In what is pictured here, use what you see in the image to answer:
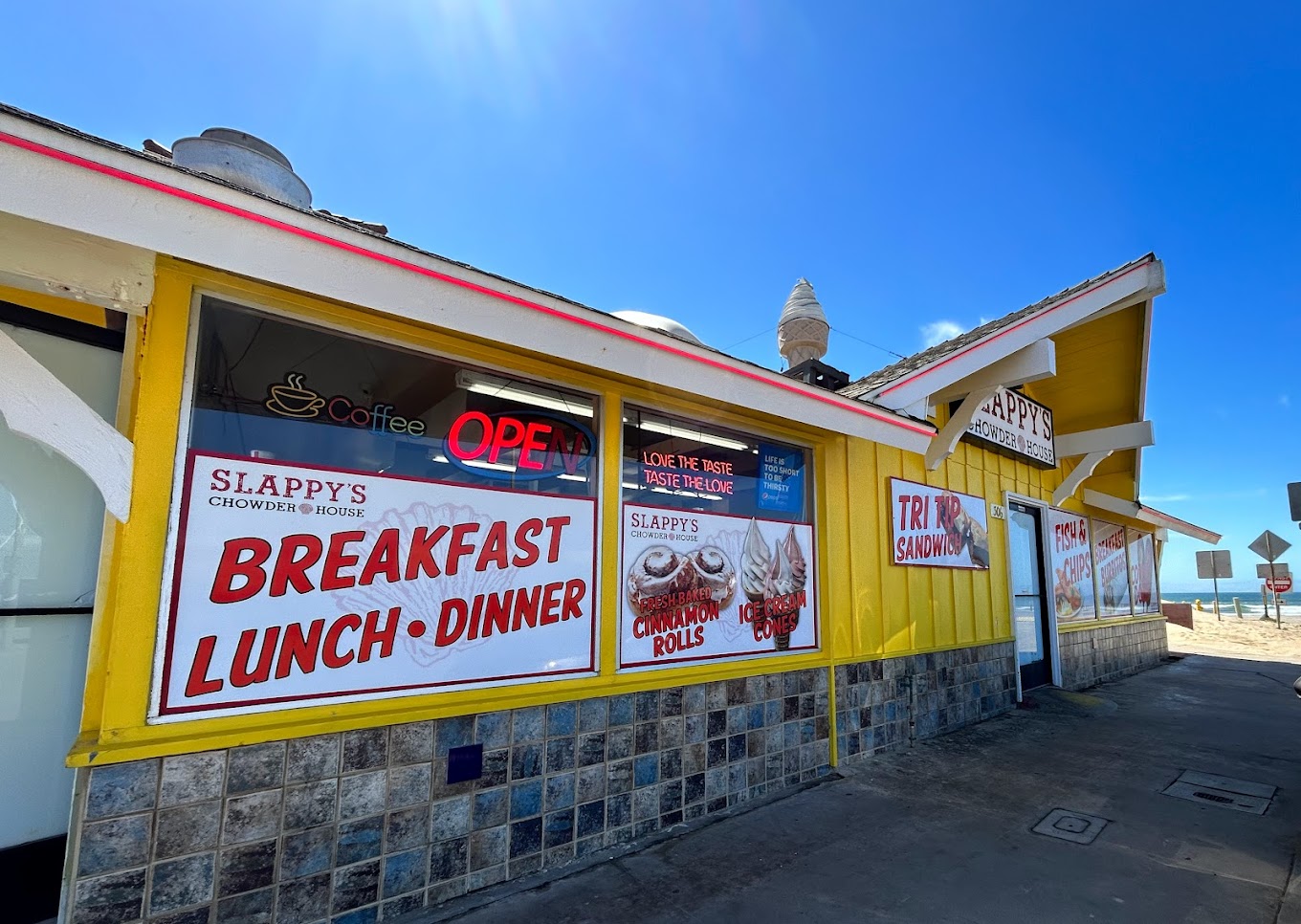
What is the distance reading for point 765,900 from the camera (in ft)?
10.7

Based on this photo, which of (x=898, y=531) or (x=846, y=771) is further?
(x=898, y=531)

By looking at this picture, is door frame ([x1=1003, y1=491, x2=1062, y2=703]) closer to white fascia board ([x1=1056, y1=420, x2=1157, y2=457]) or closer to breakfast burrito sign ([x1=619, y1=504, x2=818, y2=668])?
white fascia board ([x1=1056, y1=420, x2=1157, y2=457])

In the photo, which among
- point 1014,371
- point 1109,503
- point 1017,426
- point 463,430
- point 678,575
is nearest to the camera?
point 463,430

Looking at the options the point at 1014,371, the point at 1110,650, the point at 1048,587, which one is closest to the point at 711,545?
the point at 1014,371

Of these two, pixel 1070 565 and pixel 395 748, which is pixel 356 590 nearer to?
pixel 395 748

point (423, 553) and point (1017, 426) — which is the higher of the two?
point (1017, 426)

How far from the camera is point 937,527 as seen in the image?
6.89m

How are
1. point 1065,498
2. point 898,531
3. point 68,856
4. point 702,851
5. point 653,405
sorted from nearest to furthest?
point 68,856 < point 702,851 < point 653,405 < point 898,531 < point 1065,498

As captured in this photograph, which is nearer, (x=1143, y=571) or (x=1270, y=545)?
(x=1143, y=571)

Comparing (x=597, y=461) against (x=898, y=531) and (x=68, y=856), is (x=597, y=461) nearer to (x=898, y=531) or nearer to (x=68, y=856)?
(x=68, y=856)

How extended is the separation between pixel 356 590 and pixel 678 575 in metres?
2.10

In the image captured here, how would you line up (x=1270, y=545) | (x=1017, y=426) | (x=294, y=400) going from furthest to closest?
(x=1270, y=545) → (x=1017, y=426) → (x=294, y=400)

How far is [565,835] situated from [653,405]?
2.70 m

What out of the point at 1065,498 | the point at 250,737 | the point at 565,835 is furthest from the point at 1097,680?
the point at 250,737
